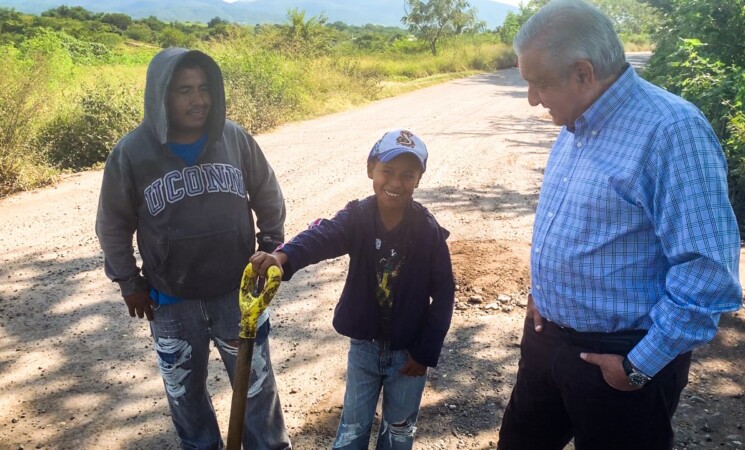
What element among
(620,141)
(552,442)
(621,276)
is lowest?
(552,442)

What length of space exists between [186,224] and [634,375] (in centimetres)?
157

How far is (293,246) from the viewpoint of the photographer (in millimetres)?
2016

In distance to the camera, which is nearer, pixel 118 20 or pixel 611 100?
pixel 611 100

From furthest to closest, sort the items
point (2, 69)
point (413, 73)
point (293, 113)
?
point (413, 73) < point (293, 113) < point (2, 69)

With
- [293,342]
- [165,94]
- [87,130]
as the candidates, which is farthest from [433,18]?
[165,94]

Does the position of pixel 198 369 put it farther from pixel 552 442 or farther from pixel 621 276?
pixel 621 276

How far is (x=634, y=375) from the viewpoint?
5.28ft

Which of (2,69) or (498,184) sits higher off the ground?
(2,69)

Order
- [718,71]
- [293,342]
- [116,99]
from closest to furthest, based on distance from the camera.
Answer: [293,342]
[718,71]
[116,99]

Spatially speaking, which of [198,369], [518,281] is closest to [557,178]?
[198,369]

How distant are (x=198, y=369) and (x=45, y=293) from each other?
9.54ft

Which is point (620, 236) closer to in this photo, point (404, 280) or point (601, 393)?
point (601, 393)

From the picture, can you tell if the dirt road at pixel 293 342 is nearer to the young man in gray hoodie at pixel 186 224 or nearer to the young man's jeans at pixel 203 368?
the young man's jeans at pixel 203 368

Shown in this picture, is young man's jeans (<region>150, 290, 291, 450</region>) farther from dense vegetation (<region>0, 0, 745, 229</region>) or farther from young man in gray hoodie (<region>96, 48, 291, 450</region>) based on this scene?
dense vegetation (<region>0, 0, 745, 229</region>)
